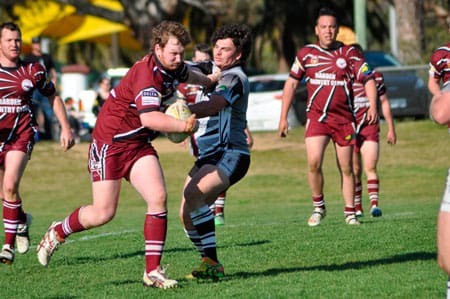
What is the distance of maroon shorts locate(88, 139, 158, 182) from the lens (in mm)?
8641

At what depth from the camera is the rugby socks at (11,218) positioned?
10.8 metres

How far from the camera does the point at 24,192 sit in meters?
23.4

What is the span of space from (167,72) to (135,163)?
0.76 m

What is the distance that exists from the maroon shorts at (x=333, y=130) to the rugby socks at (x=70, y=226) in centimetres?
432

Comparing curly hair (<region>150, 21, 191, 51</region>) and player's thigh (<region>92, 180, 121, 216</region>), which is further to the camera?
player's thigh (<region>92, 180, 121, 216</region>)

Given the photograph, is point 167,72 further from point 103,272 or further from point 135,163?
point 103,272

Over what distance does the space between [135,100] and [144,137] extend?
425 mm

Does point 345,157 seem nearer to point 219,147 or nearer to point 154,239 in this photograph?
point 219,147

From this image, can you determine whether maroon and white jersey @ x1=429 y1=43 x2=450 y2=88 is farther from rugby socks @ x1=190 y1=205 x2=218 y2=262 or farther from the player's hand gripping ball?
the player's hand gripping ball

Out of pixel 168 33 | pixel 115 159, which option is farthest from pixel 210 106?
pixel 115 159

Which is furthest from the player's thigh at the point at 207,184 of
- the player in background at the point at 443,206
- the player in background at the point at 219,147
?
the player in background at the point at 443,206

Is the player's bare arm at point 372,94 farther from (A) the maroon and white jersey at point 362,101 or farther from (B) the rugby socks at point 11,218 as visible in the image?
(B) the rugby socks at point 11,218

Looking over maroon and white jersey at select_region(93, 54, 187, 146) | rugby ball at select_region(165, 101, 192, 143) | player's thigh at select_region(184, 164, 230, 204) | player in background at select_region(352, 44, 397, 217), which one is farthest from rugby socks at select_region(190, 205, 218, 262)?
player in background at select_region(352, 44, 397, 217)

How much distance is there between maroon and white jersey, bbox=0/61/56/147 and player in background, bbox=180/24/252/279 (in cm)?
227
